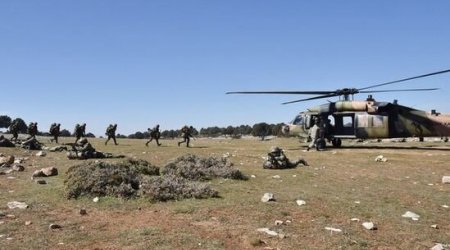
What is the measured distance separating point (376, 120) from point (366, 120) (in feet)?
2.07

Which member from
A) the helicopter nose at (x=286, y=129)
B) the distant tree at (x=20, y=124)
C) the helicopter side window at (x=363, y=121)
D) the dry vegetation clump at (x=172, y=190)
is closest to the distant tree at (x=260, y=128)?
the distant tree at (x=20, y=124)

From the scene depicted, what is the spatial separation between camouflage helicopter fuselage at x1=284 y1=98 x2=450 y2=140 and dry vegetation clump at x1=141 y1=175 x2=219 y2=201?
68.1ft

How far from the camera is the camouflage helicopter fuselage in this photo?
2883 centimetres

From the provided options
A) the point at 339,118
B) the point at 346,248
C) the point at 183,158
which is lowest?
the point at 346,248

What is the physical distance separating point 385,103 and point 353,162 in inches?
411

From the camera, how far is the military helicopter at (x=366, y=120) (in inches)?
1137

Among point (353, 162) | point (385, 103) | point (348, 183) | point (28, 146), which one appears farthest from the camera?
point (385, 103)

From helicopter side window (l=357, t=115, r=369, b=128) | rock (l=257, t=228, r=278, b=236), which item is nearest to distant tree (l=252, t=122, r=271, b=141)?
helicopter side window (l=357, t=115, r=369, b=128)

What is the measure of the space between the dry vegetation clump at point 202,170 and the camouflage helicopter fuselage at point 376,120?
16.4m

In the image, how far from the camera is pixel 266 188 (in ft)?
44.1

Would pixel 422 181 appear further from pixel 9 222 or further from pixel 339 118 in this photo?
pixel 339 118

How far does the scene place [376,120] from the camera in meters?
30.0

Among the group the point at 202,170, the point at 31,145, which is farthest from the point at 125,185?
the point at 31,145

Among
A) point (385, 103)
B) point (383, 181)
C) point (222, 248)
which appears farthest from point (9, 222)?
point (385, 103)
